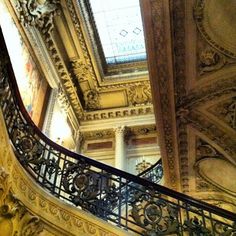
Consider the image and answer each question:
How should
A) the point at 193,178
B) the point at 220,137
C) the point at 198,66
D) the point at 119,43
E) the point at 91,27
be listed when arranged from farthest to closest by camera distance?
the point at 119,43
the point at 91,27
the point at 193,178
the point at 220,137
the point at 198,66

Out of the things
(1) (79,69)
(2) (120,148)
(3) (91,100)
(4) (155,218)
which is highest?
(1) (79,69)

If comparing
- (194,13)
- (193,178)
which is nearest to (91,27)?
(193,178)

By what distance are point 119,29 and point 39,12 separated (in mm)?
3055

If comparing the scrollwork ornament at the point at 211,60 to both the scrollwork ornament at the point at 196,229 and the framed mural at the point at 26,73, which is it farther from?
the framed mural at the point at 26,73

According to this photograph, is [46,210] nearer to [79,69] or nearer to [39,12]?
[39,12]

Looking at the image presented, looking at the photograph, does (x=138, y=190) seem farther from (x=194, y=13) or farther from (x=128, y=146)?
(x=128, y=146)

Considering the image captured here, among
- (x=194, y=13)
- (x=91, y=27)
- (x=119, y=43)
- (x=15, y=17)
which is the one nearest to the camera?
(x=194, y=13)

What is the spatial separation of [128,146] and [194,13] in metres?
6.30

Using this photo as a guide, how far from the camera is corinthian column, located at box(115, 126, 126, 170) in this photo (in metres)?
9.09

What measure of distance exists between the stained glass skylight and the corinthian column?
2.14m

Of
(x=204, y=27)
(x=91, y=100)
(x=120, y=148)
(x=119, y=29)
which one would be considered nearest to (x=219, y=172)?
(x=204, y=27)

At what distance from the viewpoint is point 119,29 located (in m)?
9.96

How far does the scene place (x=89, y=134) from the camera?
33.6ft

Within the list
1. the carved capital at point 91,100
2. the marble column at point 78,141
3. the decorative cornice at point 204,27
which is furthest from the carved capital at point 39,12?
the decorative cornice at point 204,27
